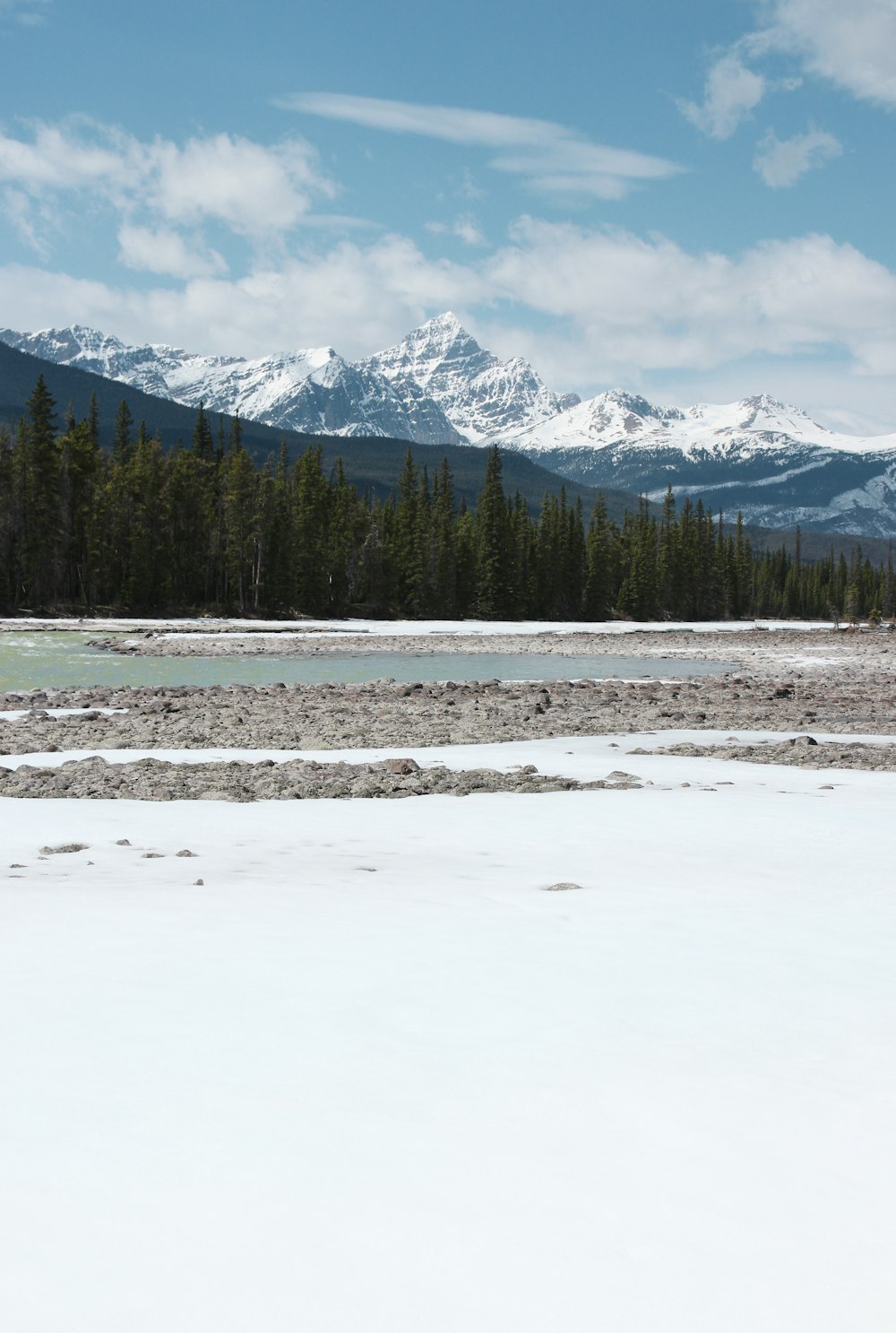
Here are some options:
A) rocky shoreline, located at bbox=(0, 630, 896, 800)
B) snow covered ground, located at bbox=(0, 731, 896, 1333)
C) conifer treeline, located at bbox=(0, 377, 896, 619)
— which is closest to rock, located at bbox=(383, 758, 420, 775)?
rocky shoreline, located at bbox=(0, 630, 896, 800)

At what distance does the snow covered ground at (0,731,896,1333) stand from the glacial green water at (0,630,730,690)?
2190 centimetres

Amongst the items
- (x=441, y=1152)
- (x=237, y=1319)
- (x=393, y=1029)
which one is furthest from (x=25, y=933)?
(x=237, y=1319)

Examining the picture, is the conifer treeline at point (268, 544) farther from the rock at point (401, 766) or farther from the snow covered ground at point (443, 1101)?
the snow covered ground at point (443, 1101)

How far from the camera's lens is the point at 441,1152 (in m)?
3.27

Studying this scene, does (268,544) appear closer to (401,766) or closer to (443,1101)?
(401,766)

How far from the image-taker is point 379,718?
1947 cm

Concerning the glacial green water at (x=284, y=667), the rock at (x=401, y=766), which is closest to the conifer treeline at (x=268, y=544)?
the glacial green water at (x=284, y=667)

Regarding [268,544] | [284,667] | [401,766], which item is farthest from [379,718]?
[268,544]

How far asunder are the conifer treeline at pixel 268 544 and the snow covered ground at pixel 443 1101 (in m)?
64.8

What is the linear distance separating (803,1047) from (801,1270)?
5.20 ft

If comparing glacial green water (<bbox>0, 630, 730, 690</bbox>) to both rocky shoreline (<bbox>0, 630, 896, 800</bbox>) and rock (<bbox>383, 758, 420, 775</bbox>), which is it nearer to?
rocky shoreline (<bbox>0, 630, 896, 800</bbox>)

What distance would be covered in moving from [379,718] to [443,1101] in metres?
15.9

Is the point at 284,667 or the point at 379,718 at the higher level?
the point at 284,667

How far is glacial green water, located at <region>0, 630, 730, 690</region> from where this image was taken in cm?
2964
